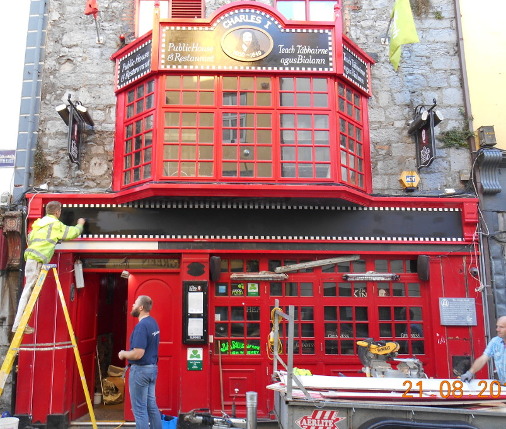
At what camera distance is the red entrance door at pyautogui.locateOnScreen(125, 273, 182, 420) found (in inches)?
316

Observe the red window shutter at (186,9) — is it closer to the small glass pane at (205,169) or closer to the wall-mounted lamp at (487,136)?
the small glass pane at (205,169)

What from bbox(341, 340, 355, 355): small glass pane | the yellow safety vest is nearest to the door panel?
the yellow safety vest

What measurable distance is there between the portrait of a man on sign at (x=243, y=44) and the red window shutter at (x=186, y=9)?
1.31 metres

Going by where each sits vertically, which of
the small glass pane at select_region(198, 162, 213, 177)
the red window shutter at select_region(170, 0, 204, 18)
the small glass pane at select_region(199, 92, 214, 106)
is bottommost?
the small glass pane at select_region(198, 162, 213, 177)

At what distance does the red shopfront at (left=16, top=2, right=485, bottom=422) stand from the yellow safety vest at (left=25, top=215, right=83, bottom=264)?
620 millimetres

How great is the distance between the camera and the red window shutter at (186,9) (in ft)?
29.8

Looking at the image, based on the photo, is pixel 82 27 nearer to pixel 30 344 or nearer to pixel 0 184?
pixel 0 184

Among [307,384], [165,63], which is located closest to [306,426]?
[307,384]

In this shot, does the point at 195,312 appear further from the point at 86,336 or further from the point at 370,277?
the point at 370,277

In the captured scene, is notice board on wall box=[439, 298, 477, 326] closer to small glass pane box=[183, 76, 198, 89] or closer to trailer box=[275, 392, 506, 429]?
trailer box=[275, 392, 506, 429]

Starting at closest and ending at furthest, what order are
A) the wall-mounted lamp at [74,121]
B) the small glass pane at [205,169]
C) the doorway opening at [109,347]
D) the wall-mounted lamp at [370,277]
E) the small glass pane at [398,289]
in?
the small glass pane at [205,169], the wall-mounted lamp at [74,121], the wall-mounted lamp at [370,277], the small glass pane at [398,289], the doorway opening at [109,347]

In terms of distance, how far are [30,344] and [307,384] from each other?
470 cm

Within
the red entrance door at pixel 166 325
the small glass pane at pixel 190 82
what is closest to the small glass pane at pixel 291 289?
the red entrance door at pixel 166 325

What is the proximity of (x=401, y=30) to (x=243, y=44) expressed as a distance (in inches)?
103
